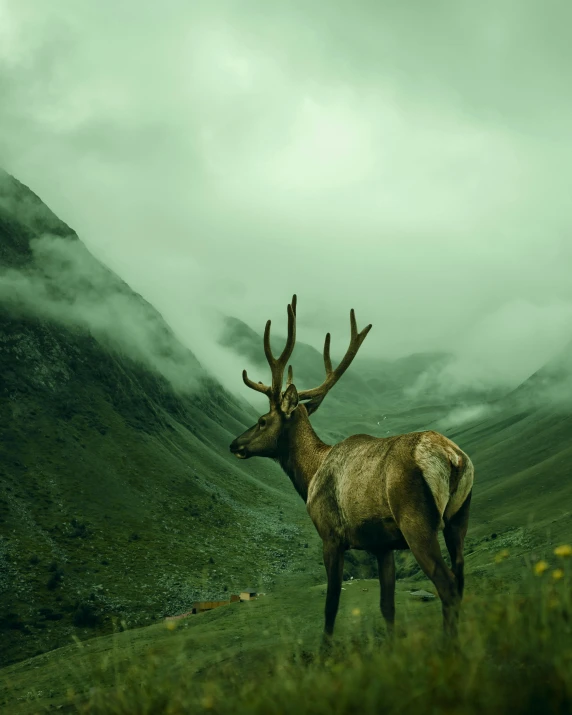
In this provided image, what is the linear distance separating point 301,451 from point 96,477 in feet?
294

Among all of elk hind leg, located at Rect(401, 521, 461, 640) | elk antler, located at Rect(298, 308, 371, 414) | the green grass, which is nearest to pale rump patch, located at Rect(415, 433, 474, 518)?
elk hind leg, located at Rect(401, 521, 461, 640)

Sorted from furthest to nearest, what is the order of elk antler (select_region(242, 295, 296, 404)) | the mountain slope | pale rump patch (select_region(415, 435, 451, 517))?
1. the mountain slope
2. elk antler (select_region(242, 295, 296, 404))
3. pale rump patch (select_region(415, 435, 451, 517))

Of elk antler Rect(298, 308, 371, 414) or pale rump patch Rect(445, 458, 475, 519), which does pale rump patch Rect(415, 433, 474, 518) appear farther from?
elk antler Rect(298, 308, 371, 414)

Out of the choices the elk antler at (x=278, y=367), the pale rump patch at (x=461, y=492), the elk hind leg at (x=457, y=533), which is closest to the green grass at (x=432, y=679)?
the elk hind leg at (x=457, y=533)

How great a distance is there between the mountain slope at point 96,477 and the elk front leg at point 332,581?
39.9 metres

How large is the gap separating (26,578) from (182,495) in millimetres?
40023

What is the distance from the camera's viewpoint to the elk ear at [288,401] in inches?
565

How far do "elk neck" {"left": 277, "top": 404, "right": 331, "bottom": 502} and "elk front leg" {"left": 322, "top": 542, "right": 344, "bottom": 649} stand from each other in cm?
242

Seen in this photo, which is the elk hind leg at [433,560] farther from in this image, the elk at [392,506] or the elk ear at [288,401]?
the elk ear at [288,401]

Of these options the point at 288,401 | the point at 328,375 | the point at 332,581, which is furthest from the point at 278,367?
the point at 332,581

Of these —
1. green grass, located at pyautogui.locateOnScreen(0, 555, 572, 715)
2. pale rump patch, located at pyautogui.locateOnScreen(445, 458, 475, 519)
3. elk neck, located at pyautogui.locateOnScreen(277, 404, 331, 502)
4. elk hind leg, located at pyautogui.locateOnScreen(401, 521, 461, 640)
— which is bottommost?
green grass, located at pyautogui.locateOnScreen(0, 555, 572, 715)

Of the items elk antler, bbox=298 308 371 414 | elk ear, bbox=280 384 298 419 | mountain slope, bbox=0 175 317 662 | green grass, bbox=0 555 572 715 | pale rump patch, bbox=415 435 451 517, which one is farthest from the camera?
mountain slope, bbox=0 175 317 662

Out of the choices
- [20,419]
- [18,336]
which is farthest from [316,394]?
[18,336]

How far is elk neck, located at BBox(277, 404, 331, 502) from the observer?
13.7 m
